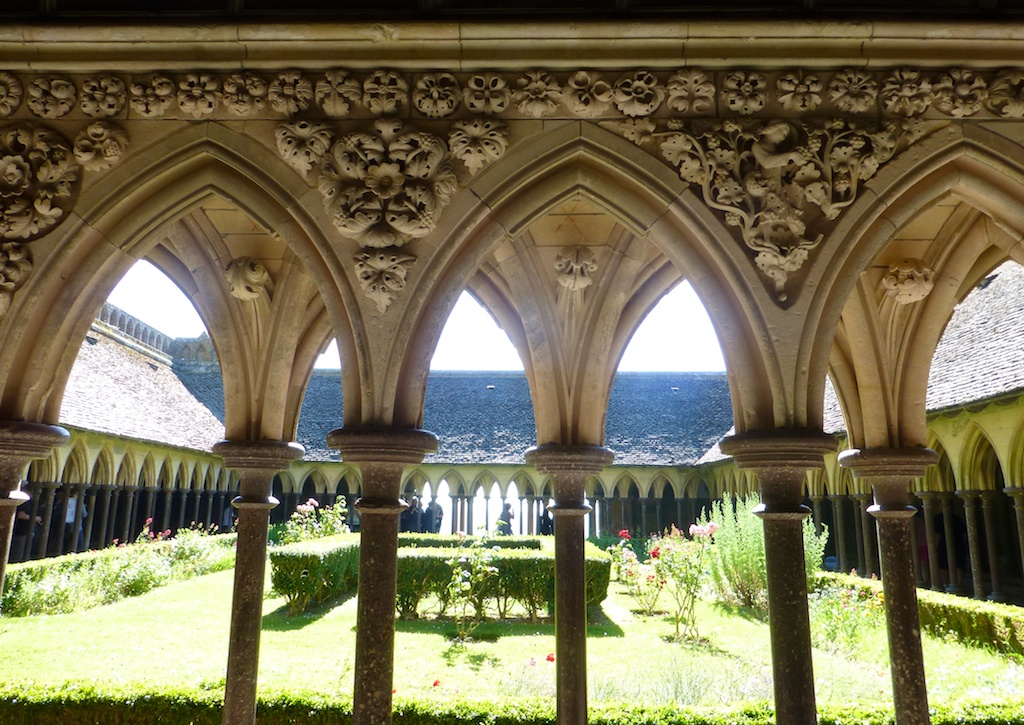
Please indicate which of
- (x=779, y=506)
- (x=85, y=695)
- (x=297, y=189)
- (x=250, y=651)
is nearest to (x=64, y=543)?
(x=85, y=695)

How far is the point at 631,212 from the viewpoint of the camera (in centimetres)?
344

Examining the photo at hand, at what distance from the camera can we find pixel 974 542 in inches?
427

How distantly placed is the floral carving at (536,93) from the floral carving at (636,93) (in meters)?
0.27

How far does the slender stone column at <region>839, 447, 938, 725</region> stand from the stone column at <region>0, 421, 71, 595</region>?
423cm

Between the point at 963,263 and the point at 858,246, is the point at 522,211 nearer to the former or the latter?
the point at 858,246

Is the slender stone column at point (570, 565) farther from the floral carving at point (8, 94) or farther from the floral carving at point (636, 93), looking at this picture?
the floral carving at point (8, 94)

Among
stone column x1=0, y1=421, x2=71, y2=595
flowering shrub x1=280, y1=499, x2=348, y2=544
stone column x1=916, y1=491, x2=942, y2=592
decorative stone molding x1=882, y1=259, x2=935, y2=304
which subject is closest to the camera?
stone column x1=0, y1=421, x2=71, y2=595

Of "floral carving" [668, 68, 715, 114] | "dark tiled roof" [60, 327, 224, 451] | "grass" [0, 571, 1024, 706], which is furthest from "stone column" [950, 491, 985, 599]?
"dark tiled roof" [60, 327, 224, 451]

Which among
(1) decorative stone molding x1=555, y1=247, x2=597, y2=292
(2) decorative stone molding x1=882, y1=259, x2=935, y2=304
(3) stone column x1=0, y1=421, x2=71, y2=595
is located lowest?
(3) stone column x1=0, y1=421, x2=71, y2=595

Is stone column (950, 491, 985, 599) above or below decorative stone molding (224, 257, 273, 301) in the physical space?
below

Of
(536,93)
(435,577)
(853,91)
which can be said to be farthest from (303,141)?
(435,577)

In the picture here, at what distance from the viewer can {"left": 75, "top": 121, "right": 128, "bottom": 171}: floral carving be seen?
11.1 feet

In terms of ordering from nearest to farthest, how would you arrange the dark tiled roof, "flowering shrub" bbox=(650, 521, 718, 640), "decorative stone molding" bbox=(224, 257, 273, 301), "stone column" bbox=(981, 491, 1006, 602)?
"decorative stone molding" bbox=(224, 257, 273, 301)
"stone column" bbox=(981, 491, 1006, 602)
"flowering shrub" bbox=(650, 521, 718, 640)
the dark tiled roof

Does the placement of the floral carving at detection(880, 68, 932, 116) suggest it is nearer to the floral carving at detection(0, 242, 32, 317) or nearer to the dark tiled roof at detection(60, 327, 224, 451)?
the floral carving at detection(0, 242, 32, 317)
